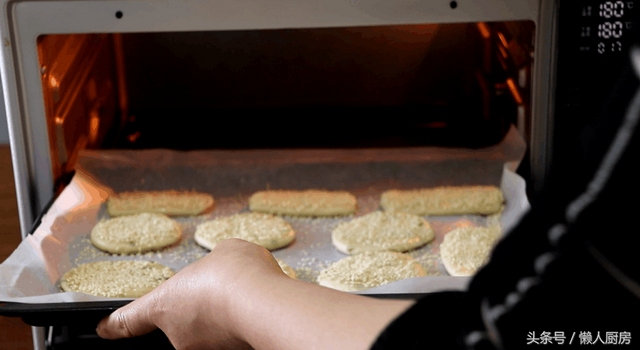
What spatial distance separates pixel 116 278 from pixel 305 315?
2.21ft

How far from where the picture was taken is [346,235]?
1358 millimetres

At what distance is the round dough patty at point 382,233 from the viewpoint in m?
1.34

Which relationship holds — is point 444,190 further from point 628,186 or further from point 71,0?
point 628,186

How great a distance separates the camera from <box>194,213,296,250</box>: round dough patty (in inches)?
52.9

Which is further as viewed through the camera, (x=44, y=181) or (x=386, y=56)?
(x=386, y=56)

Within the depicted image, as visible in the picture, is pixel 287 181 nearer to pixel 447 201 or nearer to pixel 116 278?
pixel 447 201

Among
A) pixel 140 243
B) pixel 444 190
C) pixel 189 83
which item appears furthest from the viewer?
pixel 189 83

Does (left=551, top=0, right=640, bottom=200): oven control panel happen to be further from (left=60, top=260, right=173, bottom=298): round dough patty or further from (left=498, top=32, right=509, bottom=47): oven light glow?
(left=60, top=260, right=173, bottom=298): round dough patty

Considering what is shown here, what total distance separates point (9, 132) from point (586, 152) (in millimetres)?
1096

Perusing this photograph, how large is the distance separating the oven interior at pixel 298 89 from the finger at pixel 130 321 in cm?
68

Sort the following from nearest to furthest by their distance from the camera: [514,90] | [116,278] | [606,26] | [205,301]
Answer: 1. [205,301]
2. [606,26]
3. [116,278]
4. [514,90]

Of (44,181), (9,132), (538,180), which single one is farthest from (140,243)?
(538,180)

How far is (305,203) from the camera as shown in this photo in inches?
60.2

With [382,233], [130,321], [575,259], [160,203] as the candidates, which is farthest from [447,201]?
[575,259]
